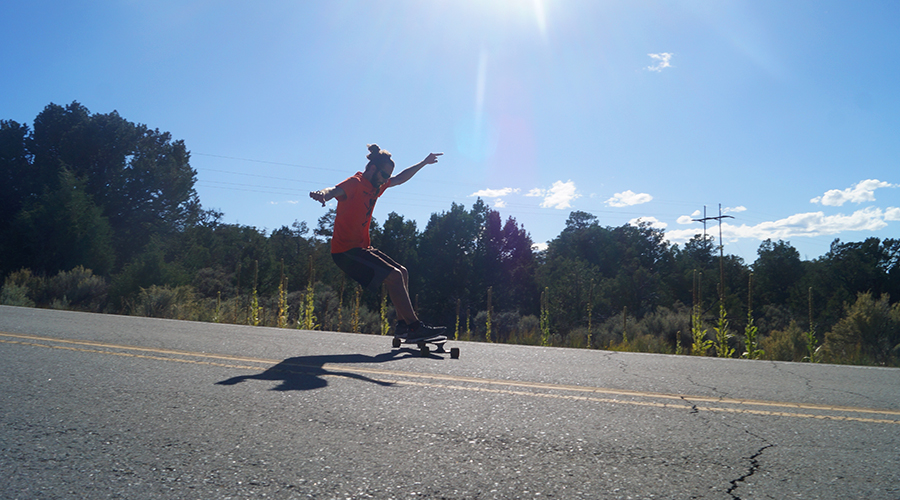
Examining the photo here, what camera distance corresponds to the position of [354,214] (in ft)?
17.7

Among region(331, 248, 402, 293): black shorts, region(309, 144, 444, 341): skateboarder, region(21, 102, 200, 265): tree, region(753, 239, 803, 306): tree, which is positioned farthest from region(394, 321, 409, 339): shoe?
region(753, 239, 803, 306): tree

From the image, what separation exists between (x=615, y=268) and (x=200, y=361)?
6464 cm

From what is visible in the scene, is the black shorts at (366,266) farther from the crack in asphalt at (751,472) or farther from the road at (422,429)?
the crack in asphalt at (751,472)

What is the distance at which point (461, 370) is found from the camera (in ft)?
12.7

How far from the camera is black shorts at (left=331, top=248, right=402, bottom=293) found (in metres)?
5.29

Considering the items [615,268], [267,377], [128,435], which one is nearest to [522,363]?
[267,377]

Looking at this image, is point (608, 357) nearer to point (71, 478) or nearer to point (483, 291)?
point (71, 478)

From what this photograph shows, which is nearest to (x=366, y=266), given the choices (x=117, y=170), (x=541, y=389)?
(x=541, y=389)

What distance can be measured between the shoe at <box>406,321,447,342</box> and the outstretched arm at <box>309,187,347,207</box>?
1.53m

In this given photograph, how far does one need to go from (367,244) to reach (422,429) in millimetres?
3460

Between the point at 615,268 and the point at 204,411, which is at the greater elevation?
the point at 615,268

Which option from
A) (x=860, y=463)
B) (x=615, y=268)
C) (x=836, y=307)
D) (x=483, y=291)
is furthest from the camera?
(x=615, y=268)

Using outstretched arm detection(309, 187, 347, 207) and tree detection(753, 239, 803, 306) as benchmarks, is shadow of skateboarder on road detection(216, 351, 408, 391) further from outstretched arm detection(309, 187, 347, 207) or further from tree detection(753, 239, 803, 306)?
tree detection(753, 239, 803, 306)

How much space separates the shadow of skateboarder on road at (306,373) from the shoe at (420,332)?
56 cm
